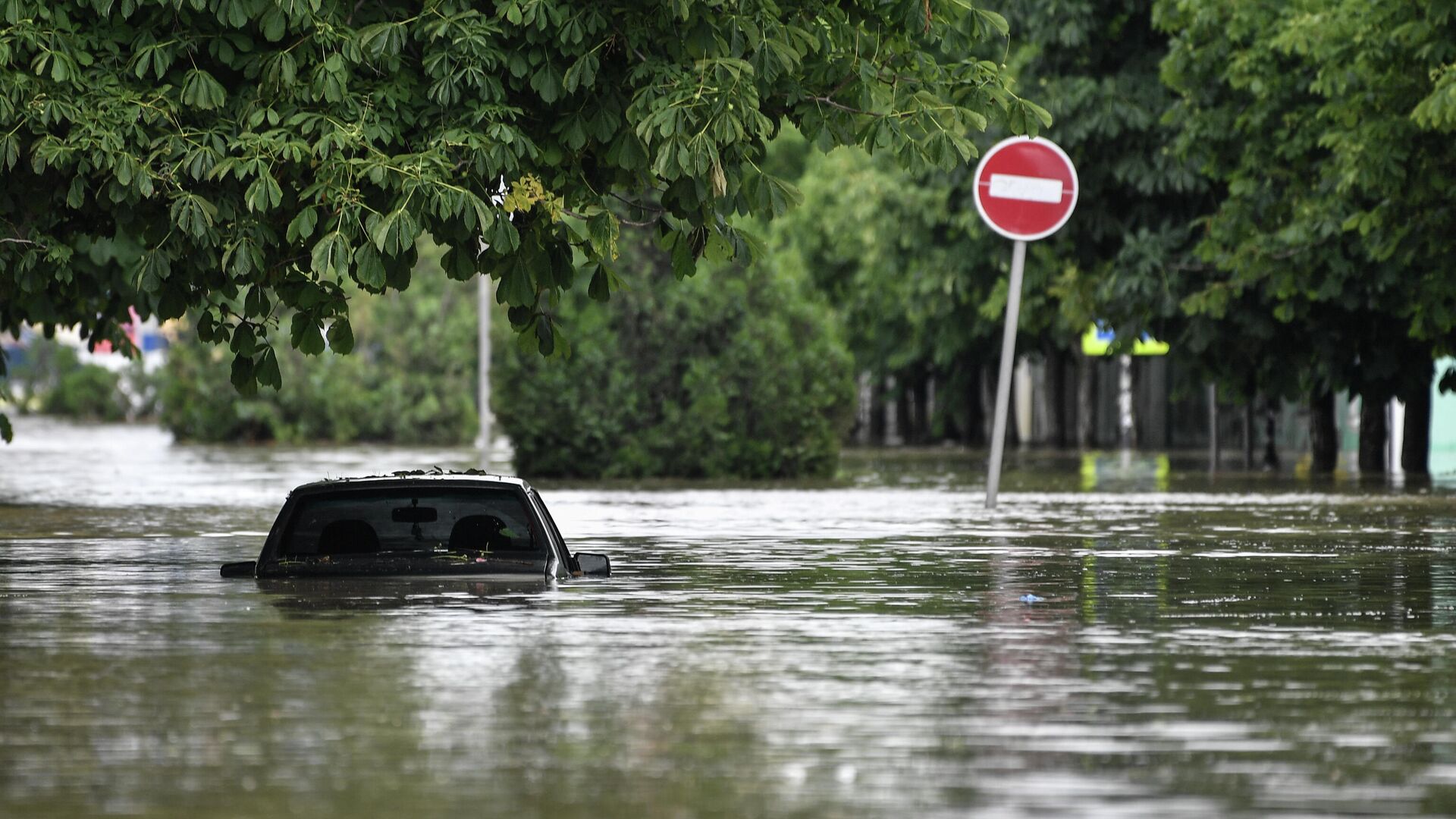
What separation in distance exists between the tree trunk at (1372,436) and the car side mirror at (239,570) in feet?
82.2

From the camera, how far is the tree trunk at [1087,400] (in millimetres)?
62906

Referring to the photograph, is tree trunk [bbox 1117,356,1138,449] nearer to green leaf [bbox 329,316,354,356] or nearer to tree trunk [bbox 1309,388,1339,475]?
tree trunk [bbox 1309,388,1339,475]

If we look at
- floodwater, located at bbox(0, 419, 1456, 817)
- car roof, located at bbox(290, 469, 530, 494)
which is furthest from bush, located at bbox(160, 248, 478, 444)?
car roof, located at bbox(290, 469, 530, 494)

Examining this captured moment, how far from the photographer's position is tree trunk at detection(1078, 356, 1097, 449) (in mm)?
62906

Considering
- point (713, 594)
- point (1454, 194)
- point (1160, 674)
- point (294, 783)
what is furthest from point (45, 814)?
point (1454, 194)

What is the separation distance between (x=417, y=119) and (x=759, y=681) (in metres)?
5.88

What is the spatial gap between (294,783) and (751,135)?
830cm

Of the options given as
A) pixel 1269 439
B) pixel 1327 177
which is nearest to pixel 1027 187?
pixel 1327 177

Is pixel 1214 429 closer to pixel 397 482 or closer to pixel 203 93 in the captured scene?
pixel 203 93

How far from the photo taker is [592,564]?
1464cm

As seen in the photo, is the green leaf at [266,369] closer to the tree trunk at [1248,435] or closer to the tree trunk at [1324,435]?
the tree trunk at [1324,435]

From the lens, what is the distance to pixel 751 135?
16.0m

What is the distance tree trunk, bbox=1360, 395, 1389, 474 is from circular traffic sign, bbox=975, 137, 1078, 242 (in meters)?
15.6

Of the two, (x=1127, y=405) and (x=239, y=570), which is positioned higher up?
(x=1127, y=405)
